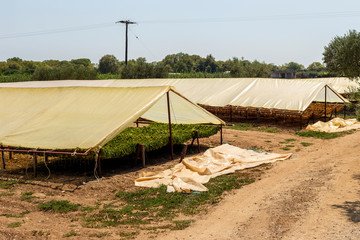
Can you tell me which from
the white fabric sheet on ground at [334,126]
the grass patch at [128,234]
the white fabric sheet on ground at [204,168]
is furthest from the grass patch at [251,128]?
the grass patch at [128,234]

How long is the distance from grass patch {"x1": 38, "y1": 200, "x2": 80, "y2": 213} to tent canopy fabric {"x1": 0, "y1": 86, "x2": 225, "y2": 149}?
2.05m

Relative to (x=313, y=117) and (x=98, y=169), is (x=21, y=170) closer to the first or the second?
(x=98, y=169)

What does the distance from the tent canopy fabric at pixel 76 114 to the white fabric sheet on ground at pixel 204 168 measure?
67.6 inches

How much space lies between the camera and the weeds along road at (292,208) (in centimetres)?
646

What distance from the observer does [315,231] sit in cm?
639

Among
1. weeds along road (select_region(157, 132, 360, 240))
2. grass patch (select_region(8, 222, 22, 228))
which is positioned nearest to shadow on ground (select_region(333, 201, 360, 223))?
weeds along road (select_region(157, 132, 360, 240))

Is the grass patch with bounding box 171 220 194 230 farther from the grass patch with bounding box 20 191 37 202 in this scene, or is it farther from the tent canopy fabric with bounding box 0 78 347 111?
the tent canopy fabric with bounding box 0 78 347 111

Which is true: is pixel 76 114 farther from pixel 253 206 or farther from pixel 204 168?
pixel 253 206

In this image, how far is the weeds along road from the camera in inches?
254

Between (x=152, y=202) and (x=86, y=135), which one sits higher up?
(x=86, y=135)

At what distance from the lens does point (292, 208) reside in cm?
752

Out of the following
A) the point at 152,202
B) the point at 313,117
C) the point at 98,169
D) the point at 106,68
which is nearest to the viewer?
the point at 152,202

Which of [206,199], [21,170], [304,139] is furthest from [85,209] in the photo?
[304,139]

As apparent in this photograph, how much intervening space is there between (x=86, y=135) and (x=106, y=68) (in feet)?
227
